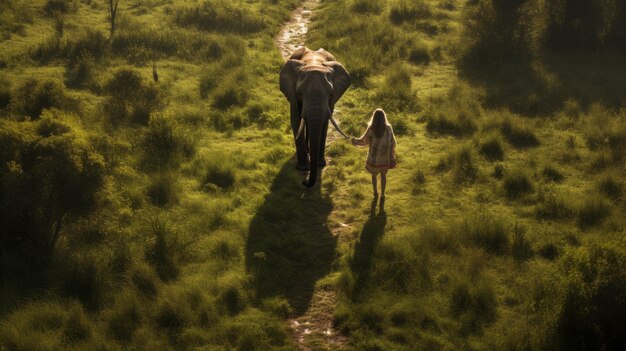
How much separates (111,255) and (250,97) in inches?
325

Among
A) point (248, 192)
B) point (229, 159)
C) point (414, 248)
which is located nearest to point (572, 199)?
point (414, 248)

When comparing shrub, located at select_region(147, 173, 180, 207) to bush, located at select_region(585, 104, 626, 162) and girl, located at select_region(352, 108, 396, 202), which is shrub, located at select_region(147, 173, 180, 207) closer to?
girl, located at select_region(352, 108, 396, 202)

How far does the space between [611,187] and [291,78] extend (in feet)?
22.0

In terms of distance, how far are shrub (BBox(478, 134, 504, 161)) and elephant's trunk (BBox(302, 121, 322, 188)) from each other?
179 inches

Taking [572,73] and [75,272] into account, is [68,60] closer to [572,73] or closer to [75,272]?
[75,272]

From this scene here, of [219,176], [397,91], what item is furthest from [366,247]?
[397,91]

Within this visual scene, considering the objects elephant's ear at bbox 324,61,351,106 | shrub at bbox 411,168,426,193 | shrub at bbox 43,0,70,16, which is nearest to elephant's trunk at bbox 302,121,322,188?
elephant's ear at bbox 324,61,351,106

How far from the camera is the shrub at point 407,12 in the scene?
2419 cm

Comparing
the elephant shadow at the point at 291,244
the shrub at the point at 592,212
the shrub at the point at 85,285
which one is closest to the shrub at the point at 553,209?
the shrub at the point at 592,212

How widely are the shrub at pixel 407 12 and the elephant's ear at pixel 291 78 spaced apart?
12748mm

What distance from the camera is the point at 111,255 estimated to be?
8953 millimetres

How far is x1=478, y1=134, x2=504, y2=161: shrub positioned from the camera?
1323 centimetres

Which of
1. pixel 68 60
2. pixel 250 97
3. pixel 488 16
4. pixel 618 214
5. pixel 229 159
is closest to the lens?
pixel 618 214

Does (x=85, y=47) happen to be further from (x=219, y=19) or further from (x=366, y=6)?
(x=366, y=6)
